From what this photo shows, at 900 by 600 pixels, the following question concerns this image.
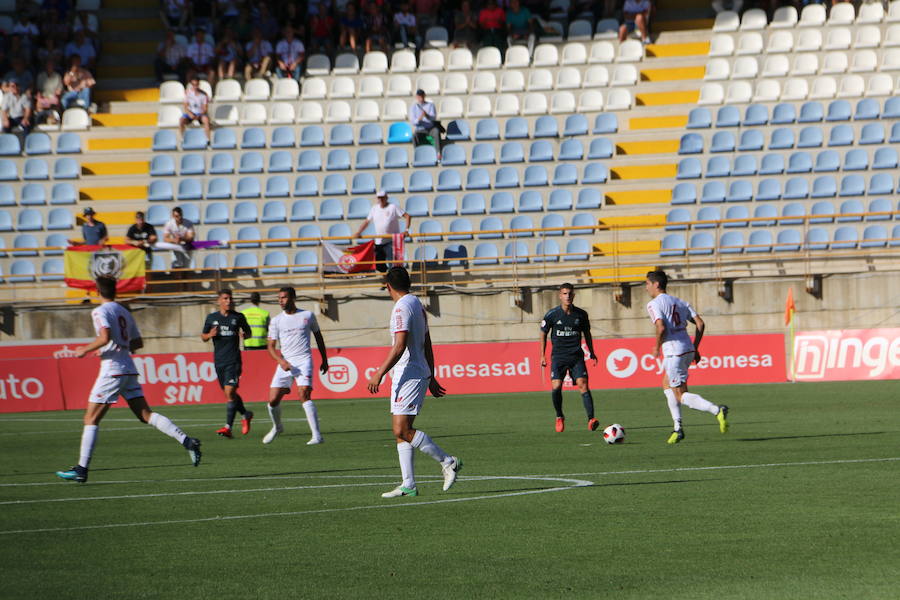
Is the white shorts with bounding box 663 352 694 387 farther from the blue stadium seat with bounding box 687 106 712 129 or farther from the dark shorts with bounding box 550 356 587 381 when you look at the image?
the blue stadium seat with bounding box 687 106 712 129

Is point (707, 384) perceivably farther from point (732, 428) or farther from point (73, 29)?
point (73, 29)

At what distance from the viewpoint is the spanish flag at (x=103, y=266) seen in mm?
28391

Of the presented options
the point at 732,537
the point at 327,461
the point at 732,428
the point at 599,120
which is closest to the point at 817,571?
the point at 732,537

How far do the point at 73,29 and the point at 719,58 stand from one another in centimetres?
1784

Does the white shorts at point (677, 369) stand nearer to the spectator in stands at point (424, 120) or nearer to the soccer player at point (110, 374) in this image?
the soccer player at point (110, 374)

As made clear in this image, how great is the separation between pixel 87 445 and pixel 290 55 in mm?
23883

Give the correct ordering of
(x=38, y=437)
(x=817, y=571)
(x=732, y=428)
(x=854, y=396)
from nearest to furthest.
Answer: (x=817, y=571), (x=732, y=428), (x=38, y=437), (x=854, y=396)

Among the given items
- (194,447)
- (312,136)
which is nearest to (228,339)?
(194,447)

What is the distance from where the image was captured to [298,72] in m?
35.5

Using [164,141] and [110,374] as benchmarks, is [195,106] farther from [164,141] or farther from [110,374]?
[110,374]

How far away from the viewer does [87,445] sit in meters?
13.1

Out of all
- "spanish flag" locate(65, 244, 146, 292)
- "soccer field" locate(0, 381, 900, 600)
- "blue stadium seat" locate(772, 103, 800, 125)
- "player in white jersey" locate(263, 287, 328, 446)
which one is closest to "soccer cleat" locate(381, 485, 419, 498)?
"soccer field" locate(0, 381, 900, 600)

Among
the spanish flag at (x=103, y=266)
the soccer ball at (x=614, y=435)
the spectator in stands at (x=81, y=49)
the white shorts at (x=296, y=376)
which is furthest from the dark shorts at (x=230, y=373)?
the spectator in stands at (x=81, y=49)

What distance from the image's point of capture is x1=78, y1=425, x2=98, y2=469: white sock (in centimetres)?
1298
